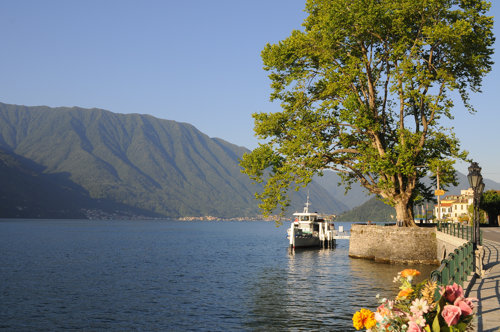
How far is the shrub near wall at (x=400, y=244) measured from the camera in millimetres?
38969

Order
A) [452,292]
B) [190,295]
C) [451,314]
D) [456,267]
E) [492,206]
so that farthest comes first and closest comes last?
[492,206] < [190,295] < [456,267] < [452,292] < [451,314]

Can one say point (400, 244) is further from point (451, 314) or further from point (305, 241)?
point (451, 314)

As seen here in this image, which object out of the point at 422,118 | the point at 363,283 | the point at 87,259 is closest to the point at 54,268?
the point at 87,259

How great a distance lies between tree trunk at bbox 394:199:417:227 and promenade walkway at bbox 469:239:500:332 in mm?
15514

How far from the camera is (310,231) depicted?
73.9 metres

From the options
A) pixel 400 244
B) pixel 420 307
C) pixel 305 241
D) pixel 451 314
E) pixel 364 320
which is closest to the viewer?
pixel 451 314

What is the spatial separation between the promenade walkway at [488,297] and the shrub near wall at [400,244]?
44.6 ft

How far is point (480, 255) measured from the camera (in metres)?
→ 20.7

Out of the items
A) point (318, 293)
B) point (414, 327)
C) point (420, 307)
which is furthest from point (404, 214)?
point (414, 327)

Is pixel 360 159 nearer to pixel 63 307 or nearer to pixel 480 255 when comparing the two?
pixel 480 255

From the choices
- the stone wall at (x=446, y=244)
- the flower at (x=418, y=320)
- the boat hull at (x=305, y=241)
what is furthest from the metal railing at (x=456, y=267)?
the boat hull at (x=305, y=241)

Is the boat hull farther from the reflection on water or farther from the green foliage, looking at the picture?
the green foliage

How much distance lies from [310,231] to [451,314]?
2716 inches

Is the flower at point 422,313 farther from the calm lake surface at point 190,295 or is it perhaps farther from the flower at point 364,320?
the calm lake surface at point 190,295
